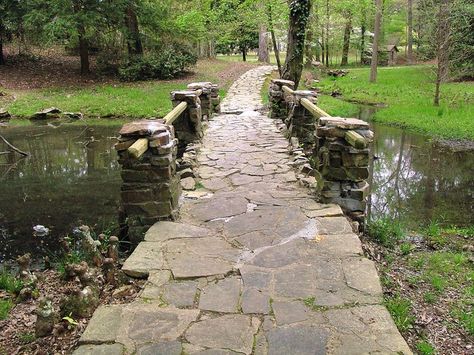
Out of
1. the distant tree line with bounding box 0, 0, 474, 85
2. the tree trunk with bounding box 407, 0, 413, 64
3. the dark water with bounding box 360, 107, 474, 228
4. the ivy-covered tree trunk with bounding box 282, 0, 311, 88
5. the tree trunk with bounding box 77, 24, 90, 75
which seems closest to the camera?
the dark water with bounding box 360, 107, 474, 228

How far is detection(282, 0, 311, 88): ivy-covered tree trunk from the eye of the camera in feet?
42.5

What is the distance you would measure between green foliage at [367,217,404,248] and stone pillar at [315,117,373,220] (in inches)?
18.9

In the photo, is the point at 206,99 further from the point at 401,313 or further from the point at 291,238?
the point at 401,313

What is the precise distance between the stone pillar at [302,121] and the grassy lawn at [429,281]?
2.74 m

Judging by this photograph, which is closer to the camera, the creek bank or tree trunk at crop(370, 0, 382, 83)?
the creek bank

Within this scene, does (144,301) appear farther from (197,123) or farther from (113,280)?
(197,123)

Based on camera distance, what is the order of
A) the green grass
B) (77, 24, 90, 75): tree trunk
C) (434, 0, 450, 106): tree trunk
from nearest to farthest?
1. the green grass
2. (434, 0, 450, 106): tree trunk
3. (77, 24, 90, 75): tree trunk

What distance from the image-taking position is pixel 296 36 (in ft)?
44.4

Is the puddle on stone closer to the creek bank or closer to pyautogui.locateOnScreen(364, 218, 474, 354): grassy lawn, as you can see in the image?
pyautogui.locateOnScreen(364, 218, 474, 354): grassy lawn

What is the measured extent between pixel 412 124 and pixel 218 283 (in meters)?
12.2

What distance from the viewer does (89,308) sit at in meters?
3.68

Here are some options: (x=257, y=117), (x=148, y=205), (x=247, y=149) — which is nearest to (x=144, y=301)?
(x=148, y=205)

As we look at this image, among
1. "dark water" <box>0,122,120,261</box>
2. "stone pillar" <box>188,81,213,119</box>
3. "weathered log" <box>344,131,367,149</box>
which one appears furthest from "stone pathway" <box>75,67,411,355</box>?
"stone pillar" <box>188,81,213,119</box>

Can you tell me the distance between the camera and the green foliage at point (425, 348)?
3.44 m
